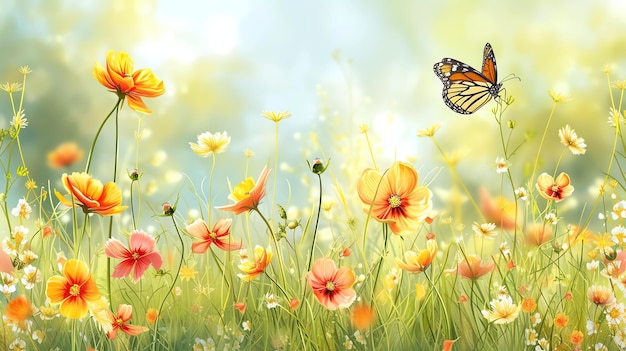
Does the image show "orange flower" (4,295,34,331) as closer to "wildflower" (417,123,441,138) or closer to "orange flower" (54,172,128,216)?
"orange flower" (54,172,128,216)

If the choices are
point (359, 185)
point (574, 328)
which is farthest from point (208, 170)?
point (574, 328)

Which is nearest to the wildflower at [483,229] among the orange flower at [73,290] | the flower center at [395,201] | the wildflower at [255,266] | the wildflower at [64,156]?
the flower center at [395,201]

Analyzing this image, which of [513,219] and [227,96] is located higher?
[227,96]

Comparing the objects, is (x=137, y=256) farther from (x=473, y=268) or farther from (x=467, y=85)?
(x=467, y=85)

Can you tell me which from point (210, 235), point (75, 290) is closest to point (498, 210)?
point (210, 235)

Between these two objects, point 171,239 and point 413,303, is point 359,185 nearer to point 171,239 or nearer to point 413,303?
point 413,303
